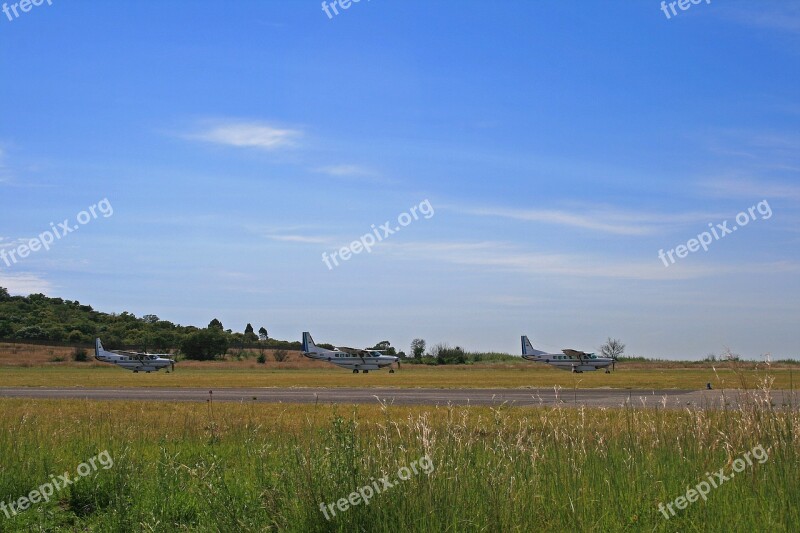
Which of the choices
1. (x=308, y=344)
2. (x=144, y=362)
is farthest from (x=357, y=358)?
(x=144, y=362)

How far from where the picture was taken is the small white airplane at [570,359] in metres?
84.5

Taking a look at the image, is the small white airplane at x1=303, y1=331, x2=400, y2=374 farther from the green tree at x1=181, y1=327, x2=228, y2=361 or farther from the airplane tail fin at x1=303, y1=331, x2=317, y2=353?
the green tree at x1=181, y1=327, x2=228, y2=361

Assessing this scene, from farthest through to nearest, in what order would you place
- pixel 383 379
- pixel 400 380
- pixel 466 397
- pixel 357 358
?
pixel 357 358 < pixel 383 379 < pixel 400 380 < pixel 466 397

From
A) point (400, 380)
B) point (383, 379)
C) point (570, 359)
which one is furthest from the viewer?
point (570, 359)

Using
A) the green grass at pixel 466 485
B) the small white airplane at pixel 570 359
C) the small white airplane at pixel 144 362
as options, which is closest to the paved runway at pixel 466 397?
the green grass at pixel 466 485

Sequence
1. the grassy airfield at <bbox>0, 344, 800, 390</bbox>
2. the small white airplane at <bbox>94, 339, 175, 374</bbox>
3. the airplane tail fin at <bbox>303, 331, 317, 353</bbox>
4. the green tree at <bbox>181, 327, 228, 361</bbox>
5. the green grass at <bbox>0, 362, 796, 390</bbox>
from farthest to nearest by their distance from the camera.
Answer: the green tree at <bbox>181, 327, 228, 361</bbox>, the airplane tail fin at <bbox>303, 331, 317, 353</bbox>, the small white airplane at <bbox>94, 339, 175, 374</bbox>, the green grass at <bbox>0, 362, 796, 390</bbox>, the grassy airfield at <bbox>0, 344, 800, 390</bbox>

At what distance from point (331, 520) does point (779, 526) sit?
3535mm

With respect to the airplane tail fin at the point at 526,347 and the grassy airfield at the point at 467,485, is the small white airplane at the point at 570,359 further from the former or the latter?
the grassy airfield at the point at 467,485

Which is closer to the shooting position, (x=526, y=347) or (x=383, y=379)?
Result: (x=383, y=379)

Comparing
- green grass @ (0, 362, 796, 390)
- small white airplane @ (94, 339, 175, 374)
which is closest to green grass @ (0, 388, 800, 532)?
green grass @ (0, 362, 796, 390)

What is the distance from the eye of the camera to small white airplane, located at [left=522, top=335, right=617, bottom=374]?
84.5 meters

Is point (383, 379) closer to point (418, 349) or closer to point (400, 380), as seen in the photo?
point (400, 380)

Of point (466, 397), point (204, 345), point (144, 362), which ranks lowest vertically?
point (466, 397)

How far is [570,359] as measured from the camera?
9000 cm
